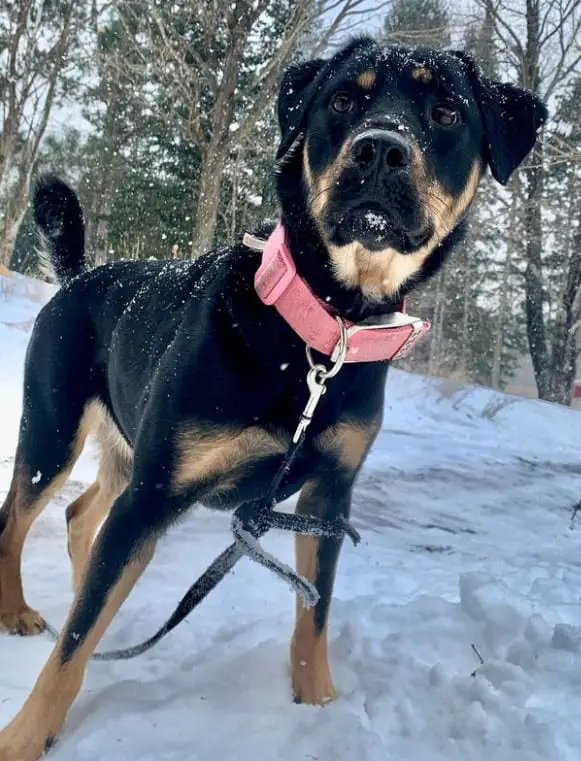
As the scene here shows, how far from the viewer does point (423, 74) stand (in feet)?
7.77

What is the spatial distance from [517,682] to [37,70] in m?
16.4

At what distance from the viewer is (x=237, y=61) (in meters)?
10.3

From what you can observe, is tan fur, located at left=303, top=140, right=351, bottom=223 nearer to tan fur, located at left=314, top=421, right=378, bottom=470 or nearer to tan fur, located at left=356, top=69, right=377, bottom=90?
tan fur, located at left=356, top=69, right=377, bottom=90

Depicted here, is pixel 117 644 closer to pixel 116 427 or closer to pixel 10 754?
pixel 10 754

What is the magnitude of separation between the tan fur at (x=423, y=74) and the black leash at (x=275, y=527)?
3.24 ft

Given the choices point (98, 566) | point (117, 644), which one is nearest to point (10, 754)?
point (98, 566)

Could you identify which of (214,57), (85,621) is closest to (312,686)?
(85,621)

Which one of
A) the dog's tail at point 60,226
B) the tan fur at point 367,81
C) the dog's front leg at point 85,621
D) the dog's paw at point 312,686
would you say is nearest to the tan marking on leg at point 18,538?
the dog's front leg at point 85,621

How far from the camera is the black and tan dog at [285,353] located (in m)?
A: 2.04

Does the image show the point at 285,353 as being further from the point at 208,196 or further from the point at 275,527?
the point at 208,196

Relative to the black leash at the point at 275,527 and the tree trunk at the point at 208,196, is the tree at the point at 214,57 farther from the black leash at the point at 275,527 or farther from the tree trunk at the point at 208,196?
the black leash at the point at 275,527

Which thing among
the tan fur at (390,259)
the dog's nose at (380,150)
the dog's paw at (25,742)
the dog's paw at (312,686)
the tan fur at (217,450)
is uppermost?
the dog's nose at (380,150)

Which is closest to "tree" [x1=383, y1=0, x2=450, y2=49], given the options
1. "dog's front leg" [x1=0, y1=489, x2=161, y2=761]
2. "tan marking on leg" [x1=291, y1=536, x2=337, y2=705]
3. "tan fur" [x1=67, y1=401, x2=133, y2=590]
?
"tan fur" [x1=67, y1=401, x2=133, y2=590]

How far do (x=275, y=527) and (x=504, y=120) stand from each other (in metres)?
1.76
